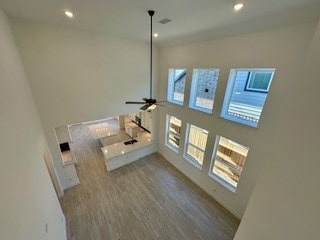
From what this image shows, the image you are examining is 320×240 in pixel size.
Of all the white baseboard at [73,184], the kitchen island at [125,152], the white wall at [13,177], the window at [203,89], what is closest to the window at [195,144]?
the window at [203,89]

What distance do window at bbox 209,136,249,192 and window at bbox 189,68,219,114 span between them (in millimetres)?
Answer: 1064

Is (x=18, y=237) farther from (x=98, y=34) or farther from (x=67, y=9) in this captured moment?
(x=98, y=34)

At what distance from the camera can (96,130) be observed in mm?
7965

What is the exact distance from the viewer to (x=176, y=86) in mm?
5289

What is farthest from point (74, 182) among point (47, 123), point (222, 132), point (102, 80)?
point (222, 132)

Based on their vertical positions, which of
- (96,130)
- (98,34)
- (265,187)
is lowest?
(96,130)

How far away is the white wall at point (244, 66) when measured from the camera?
96.3 inches

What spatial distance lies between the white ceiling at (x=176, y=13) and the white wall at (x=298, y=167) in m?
1.79

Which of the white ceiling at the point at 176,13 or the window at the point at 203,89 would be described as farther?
the window at the point at 203,89

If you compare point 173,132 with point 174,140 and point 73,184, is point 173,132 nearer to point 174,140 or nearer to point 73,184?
point 174,140

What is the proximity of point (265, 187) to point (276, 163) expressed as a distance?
295 mm

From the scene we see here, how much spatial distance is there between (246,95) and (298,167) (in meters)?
2.65

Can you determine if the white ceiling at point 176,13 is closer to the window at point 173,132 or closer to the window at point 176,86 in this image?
the window at point 176,86

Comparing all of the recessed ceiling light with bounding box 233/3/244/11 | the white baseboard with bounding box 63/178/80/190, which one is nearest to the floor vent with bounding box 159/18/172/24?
the recessed ceiling light with bounding box 233/3/244/11
